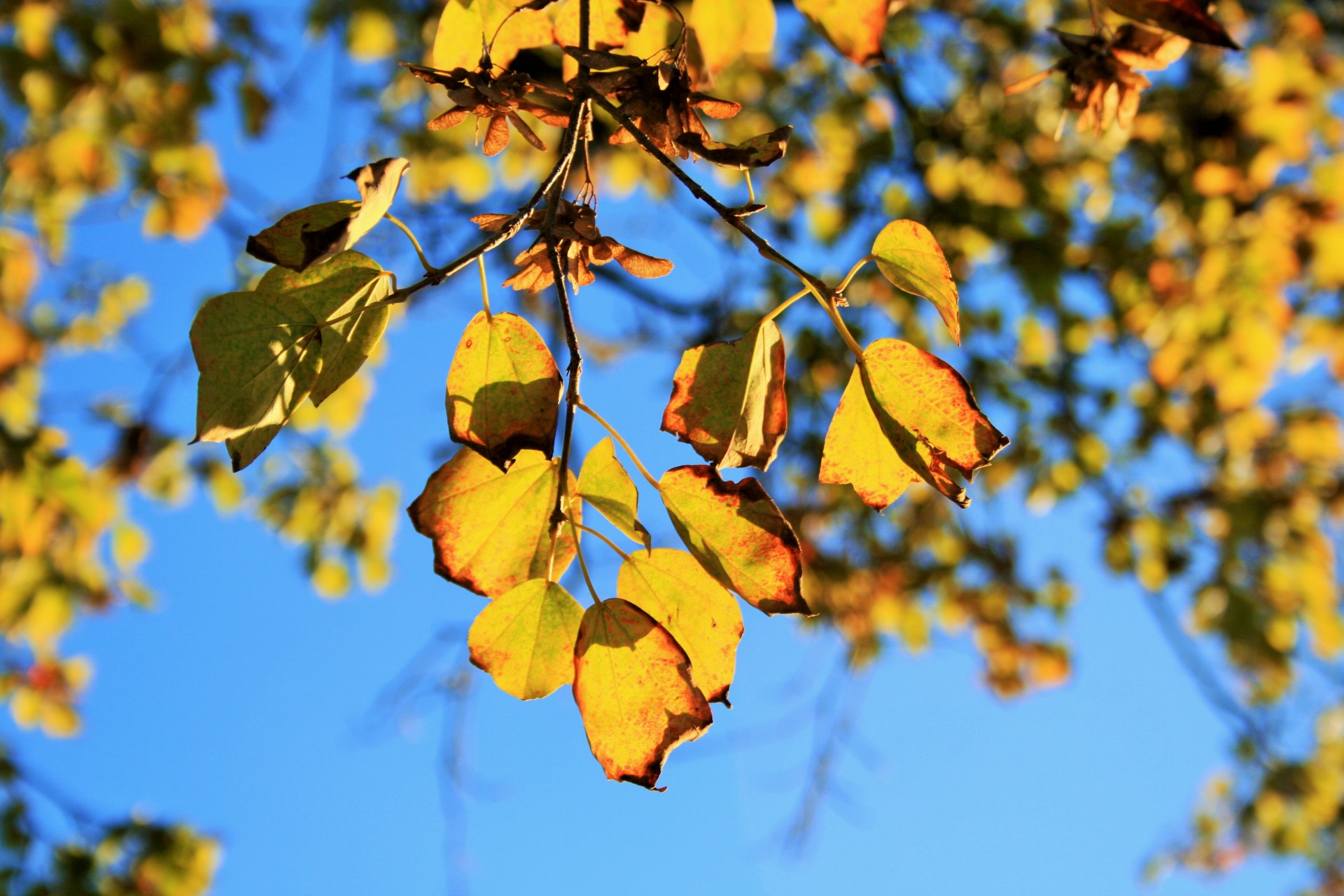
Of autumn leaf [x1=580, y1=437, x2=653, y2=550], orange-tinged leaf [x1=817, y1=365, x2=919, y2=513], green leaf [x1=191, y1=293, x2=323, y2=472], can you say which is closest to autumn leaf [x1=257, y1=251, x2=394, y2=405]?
green leaf [x1=191, y1=293, x2=323, y2=472]

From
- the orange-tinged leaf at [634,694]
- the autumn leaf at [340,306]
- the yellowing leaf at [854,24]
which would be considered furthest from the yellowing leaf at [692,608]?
the yellowing leaf at [854,24]

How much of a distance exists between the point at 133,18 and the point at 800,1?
1.73 m

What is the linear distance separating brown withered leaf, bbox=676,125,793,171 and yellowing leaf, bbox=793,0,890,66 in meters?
0.11

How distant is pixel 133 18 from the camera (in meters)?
1.66

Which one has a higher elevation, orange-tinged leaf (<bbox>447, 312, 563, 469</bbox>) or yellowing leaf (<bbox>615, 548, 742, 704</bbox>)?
orange-tinged leaf (<bbox>447, 312, 563, 469</bbox>)

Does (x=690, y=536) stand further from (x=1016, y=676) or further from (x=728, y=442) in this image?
(x=1016, y=676)

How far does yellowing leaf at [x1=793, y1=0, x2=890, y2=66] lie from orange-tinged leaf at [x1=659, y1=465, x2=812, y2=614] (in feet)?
0.79

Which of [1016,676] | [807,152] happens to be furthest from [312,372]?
[1016,676]

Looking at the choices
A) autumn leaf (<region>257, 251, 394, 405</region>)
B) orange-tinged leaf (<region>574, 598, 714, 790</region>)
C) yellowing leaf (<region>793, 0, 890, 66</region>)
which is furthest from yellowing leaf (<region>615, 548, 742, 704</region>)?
yellowing leaf (<region>793, 0, 890, 66</region>)

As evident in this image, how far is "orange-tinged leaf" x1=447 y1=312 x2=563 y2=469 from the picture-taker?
15.5 inches

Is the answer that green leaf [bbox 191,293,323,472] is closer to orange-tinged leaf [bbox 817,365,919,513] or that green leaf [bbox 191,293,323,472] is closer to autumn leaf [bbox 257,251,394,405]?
autumn leaf [bbox 257,251,394,405]

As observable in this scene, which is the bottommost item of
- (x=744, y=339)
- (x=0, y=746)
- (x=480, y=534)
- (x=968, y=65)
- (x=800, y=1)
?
(x=0, y=746)

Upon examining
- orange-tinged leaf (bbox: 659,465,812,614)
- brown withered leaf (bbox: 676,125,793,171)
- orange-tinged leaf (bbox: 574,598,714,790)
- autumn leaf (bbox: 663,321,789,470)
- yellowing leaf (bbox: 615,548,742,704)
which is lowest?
orange-tinged leaf (bbox: 574,598,714,790)

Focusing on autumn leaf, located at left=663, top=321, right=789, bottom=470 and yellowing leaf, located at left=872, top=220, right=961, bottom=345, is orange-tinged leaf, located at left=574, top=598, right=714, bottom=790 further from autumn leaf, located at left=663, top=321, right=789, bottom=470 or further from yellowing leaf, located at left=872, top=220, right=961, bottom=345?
yellowing leaf, located at left=872, top=220, right=961, bottom=345
